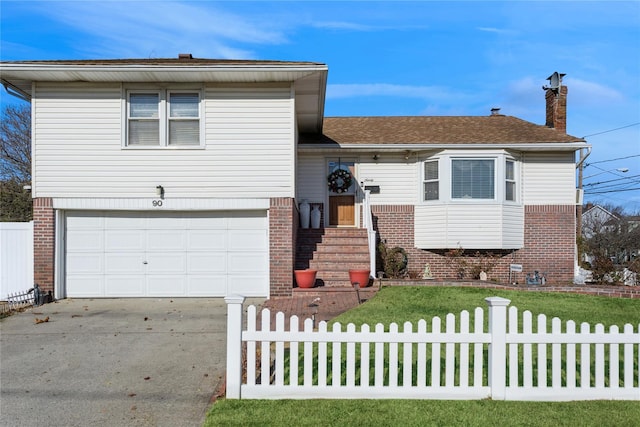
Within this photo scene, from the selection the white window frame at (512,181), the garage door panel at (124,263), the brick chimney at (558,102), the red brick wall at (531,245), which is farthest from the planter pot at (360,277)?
the brick chimney at (558,102)

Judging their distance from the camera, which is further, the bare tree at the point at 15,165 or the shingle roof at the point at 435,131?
the bare tree at the point at 15,165

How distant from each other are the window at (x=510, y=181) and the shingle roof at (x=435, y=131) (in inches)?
28.2

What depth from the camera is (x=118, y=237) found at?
37.6 feet

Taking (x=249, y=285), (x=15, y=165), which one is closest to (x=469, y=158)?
(x=249, y=285)

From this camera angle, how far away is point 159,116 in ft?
37.1

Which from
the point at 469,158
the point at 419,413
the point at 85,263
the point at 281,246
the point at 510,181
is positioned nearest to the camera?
the point at 419,413

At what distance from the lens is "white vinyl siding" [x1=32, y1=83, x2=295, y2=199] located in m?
11.2

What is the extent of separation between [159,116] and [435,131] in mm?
8573

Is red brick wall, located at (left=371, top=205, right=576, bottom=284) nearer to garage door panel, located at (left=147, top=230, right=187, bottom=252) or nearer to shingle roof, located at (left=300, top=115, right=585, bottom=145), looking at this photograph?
shingle roof, located at (left=300, top=115, right=585, bottom=145)

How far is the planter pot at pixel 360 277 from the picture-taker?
11.1 meters

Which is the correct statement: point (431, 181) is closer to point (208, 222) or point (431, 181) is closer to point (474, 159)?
point (474, 159)

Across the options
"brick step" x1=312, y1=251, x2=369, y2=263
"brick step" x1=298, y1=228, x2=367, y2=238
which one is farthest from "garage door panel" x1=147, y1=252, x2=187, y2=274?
"brick step" x1=298, y1=228, x2=367, y2=238

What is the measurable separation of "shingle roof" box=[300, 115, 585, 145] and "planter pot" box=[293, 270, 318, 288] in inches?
198

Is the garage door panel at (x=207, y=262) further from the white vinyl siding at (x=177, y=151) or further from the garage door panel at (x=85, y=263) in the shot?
the garage door panel at (x=85, y=263)
